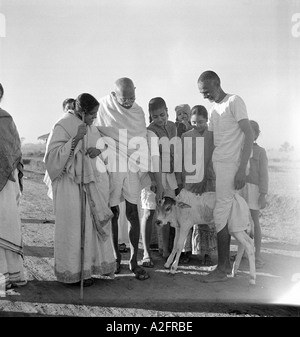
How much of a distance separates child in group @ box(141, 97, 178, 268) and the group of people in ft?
0.04

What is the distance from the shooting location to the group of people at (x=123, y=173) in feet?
16.4

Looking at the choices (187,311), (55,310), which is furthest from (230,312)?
(55,310)

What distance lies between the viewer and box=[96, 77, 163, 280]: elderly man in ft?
17.9

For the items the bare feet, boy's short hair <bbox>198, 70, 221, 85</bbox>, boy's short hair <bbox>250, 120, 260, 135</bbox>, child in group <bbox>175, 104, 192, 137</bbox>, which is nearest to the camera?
the bare feet

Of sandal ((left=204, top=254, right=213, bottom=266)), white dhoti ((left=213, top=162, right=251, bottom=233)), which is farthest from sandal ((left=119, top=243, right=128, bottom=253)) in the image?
white dhoti ((left=213, top=162, right=251, bottom=233))

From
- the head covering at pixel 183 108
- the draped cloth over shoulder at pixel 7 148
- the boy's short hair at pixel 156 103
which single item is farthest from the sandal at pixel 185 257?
the draped cloth over shoulder at pixel 7 148

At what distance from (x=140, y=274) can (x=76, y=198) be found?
1.19 m

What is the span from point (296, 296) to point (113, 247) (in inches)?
88.4

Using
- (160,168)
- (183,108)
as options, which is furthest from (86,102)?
(183,108)

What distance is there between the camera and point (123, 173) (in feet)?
18.1

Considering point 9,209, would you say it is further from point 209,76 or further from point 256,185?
point 256,185

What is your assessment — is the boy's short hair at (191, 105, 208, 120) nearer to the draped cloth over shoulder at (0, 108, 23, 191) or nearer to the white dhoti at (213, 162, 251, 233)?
the white dhoti at (213, 162, 251, 233)

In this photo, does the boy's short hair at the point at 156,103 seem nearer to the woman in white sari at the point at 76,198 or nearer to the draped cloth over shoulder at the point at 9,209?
the woman in white sari at the point at 76,198

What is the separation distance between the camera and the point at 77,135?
4879mm
